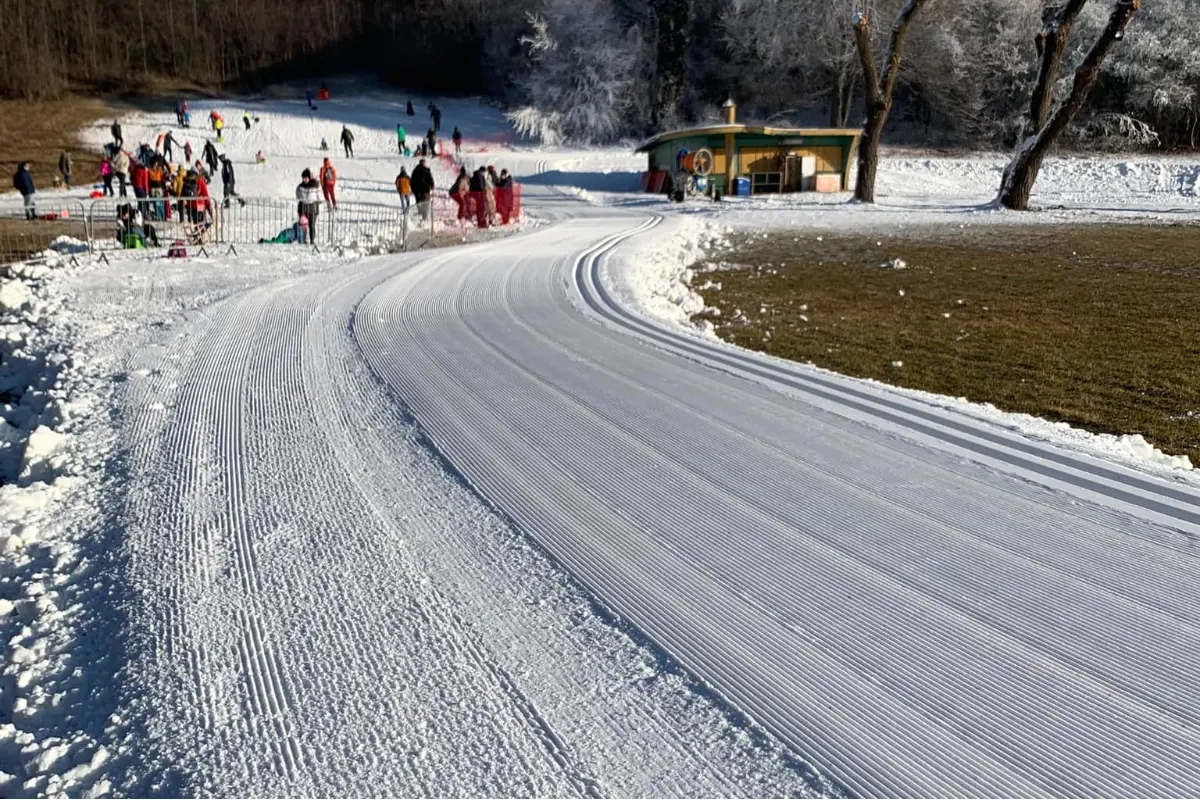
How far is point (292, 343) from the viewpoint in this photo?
8.73 metres

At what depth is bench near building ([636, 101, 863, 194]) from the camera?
3531 centimetres

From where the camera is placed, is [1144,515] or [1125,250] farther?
[1125,250]

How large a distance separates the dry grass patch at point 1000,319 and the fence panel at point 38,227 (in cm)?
1446

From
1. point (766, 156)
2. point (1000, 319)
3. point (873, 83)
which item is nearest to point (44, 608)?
point (1000, 319)

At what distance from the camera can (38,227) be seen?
24.4 metres

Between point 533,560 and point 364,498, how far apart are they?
4.26 feet

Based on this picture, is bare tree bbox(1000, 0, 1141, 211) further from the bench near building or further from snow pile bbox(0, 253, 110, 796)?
snow pile bbox(0, 253, 110, 796)

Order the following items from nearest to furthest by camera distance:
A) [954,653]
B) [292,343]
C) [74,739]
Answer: [74,739]
[954,653]
[292,343]

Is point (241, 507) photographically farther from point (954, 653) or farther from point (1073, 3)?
point (1073, 3)

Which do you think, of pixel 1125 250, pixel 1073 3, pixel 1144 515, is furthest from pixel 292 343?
pixel 1073 3

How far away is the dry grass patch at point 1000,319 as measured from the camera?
790 cm

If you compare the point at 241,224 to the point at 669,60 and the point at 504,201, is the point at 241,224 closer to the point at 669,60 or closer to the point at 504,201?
the point at 504,201

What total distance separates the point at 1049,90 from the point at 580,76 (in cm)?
3363

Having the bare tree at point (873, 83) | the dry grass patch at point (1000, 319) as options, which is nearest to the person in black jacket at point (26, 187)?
the dry grass patch at point (1000, 319)
